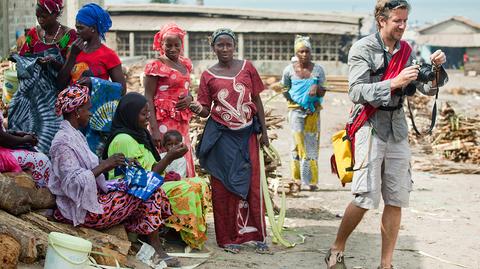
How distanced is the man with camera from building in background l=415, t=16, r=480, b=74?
142 feet

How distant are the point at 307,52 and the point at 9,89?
4380 mm

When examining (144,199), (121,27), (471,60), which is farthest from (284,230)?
(471,60)

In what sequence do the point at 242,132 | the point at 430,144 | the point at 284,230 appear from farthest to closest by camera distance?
the point at 430,144 < the point at 284,230 < the point at 242,132

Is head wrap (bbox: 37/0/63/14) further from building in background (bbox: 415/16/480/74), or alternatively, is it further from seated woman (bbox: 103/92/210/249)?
building in background (bbox: 415/16/480/74)

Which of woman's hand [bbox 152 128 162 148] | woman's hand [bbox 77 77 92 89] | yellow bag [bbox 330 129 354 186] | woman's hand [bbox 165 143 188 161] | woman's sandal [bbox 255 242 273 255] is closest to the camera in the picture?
woman's hand [bbox 165 143 188 161]

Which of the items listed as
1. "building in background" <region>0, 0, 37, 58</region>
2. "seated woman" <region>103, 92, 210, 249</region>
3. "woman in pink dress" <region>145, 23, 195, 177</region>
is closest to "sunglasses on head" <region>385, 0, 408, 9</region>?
"seated woman" <region>103, 92, 210, 249</region>

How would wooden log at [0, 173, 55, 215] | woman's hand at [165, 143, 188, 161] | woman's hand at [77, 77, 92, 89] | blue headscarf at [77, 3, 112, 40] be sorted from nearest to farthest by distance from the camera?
wooden log at [0, 173, 55, 215], woman's hand at [165, 143, 188, 161], woman's hand at [77, 77, 92, 89], blue headscarf at [77, 3, 112, 40]

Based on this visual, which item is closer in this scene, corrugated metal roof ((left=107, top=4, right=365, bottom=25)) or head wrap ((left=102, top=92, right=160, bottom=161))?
head wrap ((left=102, top=92, right=160, bottom=161))

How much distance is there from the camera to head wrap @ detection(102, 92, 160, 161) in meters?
6.45

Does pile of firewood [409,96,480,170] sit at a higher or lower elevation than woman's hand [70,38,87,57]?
lower

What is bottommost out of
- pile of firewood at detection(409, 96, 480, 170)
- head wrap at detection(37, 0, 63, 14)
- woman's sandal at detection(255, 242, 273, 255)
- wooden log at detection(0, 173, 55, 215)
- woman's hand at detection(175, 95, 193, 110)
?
pile of firewood at detection(409, 96, 480, 170)

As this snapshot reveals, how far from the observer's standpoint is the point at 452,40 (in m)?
52.8

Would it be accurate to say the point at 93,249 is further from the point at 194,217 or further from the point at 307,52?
→ the point at 307,52

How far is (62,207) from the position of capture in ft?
19.9
